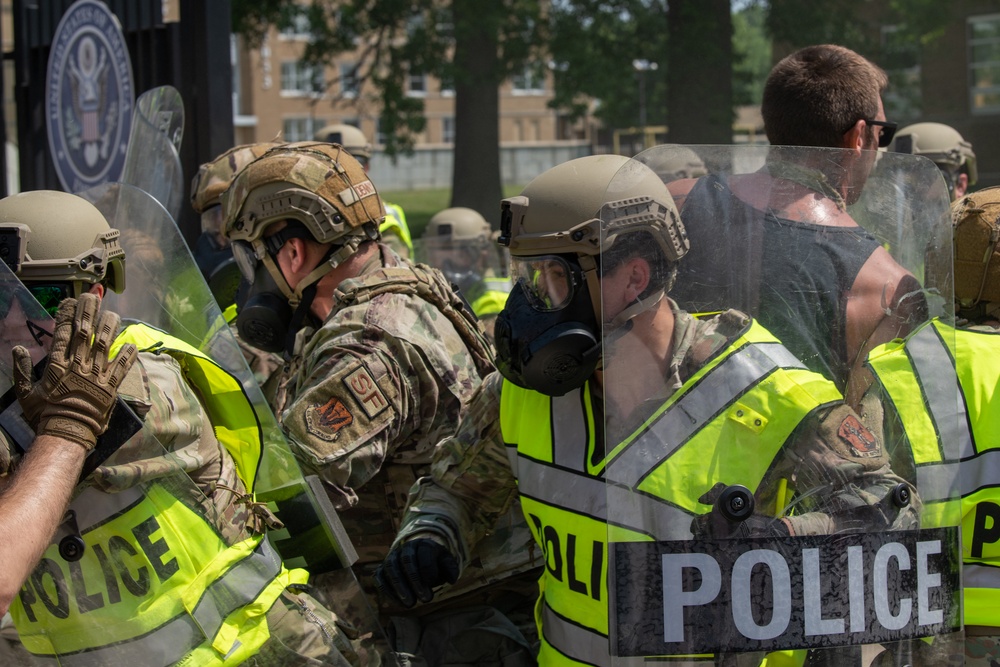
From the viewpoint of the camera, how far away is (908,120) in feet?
68.6

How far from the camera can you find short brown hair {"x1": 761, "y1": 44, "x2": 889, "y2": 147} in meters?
3.37

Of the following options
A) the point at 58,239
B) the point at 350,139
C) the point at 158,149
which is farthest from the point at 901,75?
the point at 58,239

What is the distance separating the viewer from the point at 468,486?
2.94 m

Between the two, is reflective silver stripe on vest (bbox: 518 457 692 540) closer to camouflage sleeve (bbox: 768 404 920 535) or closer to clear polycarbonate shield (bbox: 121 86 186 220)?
camouflage sleeve (bbox: 768 404 920 535)

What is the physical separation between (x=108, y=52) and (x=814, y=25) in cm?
1420

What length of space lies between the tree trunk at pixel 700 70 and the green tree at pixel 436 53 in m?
3.42

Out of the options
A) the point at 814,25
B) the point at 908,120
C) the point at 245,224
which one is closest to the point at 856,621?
the point at 245,224

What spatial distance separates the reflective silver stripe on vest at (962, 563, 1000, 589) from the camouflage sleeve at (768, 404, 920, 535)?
2.16 ft

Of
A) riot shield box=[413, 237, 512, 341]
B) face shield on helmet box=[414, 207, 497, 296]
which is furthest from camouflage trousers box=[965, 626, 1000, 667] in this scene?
face shield on helmet box=[414, 207, 497, 296]

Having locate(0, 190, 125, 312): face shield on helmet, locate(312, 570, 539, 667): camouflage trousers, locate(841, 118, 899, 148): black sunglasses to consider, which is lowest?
locate(312, 570, 539, 667): camouflage trousers

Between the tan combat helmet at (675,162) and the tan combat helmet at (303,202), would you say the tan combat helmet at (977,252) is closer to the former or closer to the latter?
the tan combat helmet at (675,162)

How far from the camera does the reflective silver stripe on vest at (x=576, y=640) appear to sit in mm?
2398

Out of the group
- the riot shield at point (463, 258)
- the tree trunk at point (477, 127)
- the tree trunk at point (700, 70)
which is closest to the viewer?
the riot shield at point (463, 258)

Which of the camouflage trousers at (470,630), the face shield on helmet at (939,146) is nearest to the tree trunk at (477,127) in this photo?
the face shield on helmet at (939,146)
